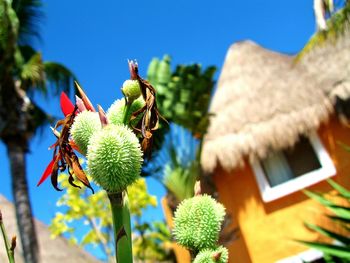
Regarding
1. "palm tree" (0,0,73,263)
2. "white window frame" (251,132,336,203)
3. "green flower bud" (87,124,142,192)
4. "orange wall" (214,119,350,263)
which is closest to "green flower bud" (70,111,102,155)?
"green flower bud" (87,124,142,192)

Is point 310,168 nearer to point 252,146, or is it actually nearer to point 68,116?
point 252,146

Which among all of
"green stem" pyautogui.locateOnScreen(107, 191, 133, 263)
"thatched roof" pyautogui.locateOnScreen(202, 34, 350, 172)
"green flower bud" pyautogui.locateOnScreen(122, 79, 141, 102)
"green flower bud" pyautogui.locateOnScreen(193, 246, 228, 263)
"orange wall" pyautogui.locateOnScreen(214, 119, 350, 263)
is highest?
"thatched roof" pyautogui.locateOnScreen(202, 34, 350, 172)

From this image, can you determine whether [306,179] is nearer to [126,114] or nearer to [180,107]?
[180,107]

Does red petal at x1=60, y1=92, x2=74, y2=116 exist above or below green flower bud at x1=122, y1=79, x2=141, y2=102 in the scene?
above

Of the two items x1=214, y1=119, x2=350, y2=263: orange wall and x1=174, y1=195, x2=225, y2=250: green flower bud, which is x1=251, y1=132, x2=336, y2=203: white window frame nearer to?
x1=214, y1=119, x2=350, y2=263: orange wall

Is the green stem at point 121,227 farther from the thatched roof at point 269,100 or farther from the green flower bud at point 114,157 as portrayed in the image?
the thatched roof at point 269,100

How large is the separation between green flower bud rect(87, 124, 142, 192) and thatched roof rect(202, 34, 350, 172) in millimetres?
7432

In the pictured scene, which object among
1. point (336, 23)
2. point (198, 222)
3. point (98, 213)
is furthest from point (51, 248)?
point (198, 222)

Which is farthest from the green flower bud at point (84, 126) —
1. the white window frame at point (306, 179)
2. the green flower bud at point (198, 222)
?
the white window frame at point (306, 179)

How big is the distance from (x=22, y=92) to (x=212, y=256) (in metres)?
8.29

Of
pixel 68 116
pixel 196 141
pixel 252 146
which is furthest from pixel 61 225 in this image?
pixel 68 116

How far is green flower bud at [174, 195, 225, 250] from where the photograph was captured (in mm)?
522

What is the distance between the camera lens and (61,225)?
32.9 feet

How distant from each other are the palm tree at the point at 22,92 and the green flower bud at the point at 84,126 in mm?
6491
